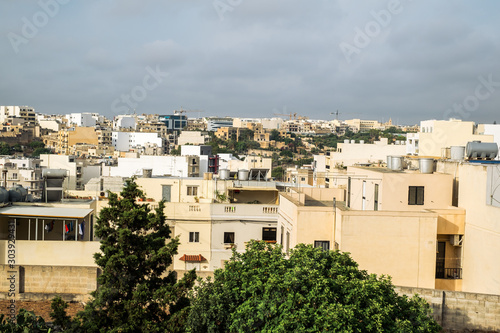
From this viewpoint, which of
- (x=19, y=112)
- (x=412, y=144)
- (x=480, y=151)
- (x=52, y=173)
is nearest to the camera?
(x=480, y=151)

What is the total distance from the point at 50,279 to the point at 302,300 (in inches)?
427

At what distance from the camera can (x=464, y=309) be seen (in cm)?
1419

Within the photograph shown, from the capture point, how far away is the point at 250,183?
28.1 m

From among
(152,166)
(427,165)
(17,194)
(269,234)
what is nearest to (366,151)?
(152,166)

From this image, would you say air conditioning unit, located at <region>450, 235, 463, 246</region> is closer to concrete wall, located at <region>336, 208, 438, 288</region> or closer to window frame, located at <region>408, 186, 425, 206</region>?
concrete wall, located at <region>336, 208, 438, 288</region>

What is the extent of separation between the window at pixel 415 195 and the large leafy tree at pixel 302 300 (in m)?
5.37

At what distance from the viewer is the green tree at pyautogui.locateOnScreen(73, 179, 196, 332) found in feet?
41.9

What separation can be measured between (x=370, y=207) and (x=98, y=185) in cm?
2270

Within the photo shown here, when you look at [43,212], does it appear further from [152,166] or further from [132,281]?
[152,166]

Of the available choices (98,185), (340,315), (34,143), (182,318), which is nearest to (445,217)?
(340,315)

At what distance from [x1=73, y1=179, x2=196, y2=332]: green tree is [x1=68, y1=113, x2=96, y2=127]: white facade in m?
170

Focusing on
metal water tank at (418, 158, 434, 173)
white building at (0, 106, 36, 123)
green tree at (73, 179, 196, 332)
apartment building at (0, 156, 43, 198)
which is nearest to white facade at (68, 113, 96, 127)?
white building at (0, 106, 36, 123)

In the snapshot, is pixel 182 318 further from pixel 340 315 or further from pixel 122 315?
pixel 340 315

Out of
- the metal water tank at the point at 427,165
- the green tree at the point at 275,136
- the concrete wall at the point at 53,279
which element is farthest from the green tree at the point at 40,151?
the metal water tank at the point at 427,165
